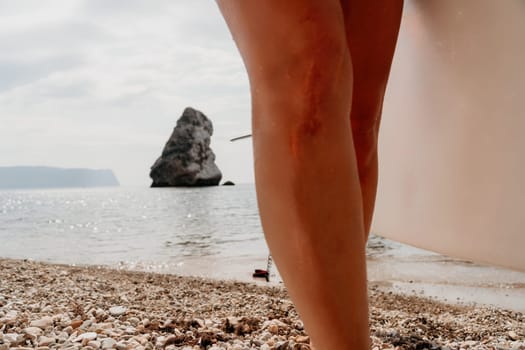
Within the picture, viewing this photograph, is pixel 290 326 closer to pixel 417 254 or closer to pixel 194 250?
pixel 417 254

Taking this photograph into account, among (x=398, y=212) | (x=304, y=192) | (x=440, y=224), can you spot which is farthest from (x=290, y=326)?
(x=304, y=192)

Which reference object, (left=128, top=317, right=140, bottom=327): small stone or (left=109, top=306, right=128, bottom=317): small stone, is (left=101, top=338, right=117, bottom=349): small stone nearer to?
(left=128, top=317, right=140, bottom=327): small stone

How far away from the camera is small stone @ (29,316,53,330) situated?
1.84m

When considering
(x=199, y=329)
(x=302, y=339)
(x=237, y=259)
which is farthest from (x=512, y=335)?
(x=237, y=259)

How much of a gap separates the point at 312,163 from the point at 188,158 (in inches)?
2041

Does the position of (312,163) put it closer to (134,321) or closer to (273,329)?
(273,329)

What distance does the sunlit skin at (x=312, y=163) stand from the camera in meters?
0.63

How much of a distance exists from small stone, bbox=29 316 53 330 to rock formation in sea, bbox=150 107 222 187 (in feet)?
164

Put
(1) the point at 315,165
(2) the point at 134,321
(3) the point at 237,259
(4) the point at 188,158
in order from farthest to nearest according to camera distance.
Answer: (4) the point at 188,158, (3) the point at 237,259, (2) the point at 134,321, (1) the point at 315,165

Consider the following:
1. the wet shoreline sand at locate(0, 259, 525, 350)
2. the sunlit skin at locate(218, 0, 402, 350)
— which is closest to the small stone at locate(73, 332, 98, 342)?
the wet shoreline sand at locate(0, 259, 525, 350)

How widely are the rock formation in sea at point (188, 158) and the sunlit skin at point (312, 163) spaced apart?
5135 cm

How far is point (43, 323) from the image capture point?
73.4 inches

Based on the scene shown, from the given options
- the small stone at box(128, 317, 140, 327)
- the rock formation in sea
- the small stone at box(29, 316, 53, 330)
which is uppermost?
the rock formation in sea

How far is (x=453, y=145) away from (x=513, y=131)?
0.62 ft
